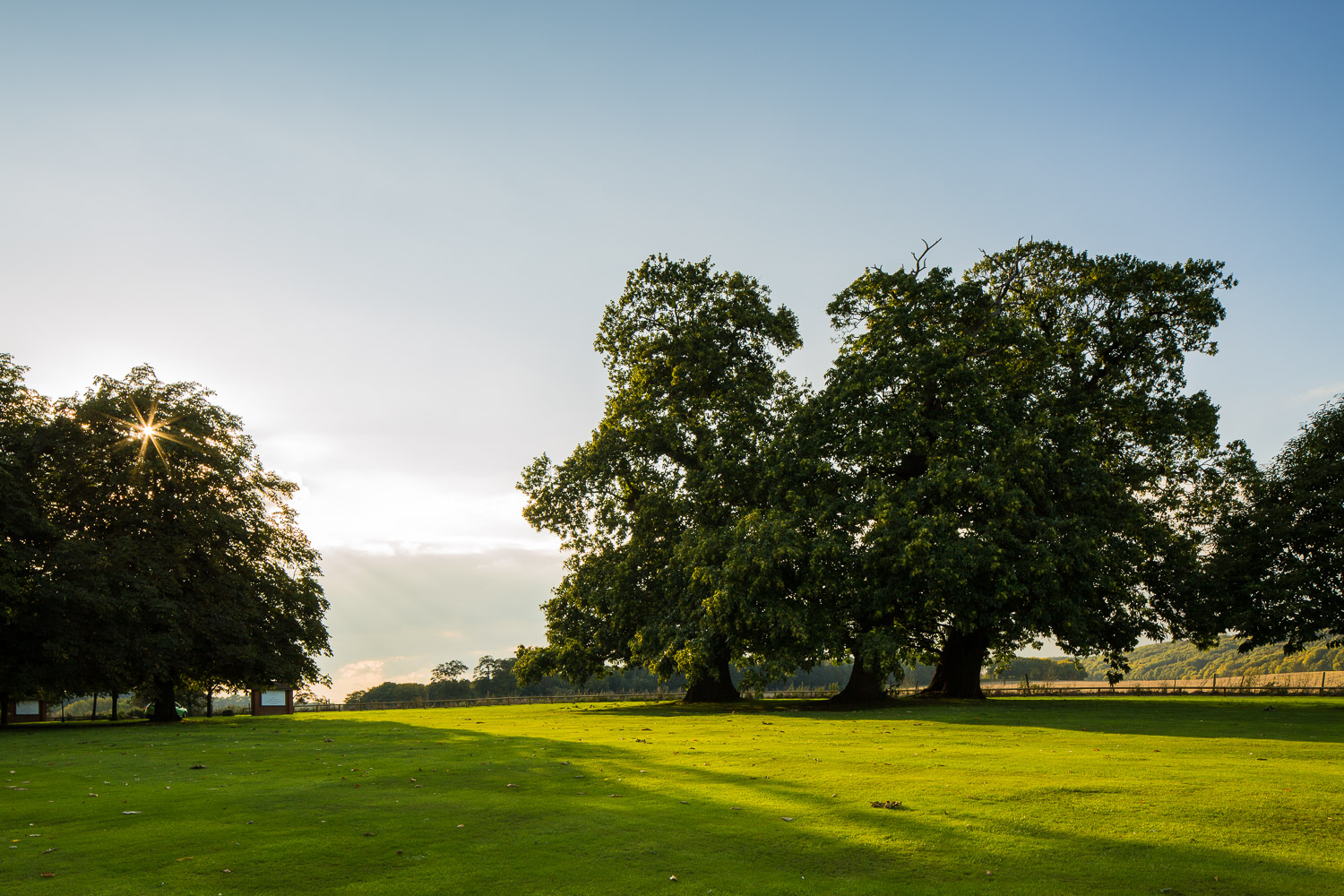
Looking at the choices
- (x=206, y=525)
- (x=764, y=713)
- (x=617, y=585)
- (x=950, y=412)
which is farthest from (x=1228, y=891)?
(x=206, y=525)

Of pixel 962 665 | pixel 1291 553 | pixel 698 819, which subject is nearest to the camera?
pixel 698 819

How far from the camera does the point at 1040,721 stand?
23953 mm

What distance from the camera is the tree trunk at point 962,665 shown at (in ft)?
119

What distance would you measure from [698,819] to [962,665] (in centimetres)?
3020

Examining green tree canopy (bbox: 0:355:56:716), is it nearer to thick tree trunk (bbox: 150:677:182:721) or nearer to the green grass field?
thick tree trunk (bbox: 150:677:182:721)

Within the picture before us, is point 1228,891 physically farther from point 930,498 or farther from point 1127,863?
point 930,498

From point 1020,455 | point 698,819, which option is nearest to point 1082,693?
point 1020,455

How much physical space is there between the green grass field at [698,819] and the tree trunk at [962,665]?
59.7 feet

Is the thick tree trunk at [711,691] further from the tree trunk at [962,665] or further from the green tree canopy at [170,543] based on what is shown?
the green tree canopy at [170,543]

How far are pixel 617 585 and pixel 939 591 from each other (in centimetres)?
1435

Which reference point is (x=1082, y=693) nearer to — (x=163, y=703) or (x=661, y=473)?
(x=661, y=473)

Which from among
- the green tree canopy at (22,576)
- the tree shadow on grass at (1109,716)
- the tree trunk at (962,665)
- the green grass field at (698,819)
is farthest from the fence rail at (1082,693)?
the green grass field at (698,819)

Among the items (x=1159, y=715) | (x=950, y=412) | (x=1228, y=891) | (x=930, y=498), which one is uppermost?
(x=950, y=412)

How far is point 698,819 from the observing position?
31.9ft
